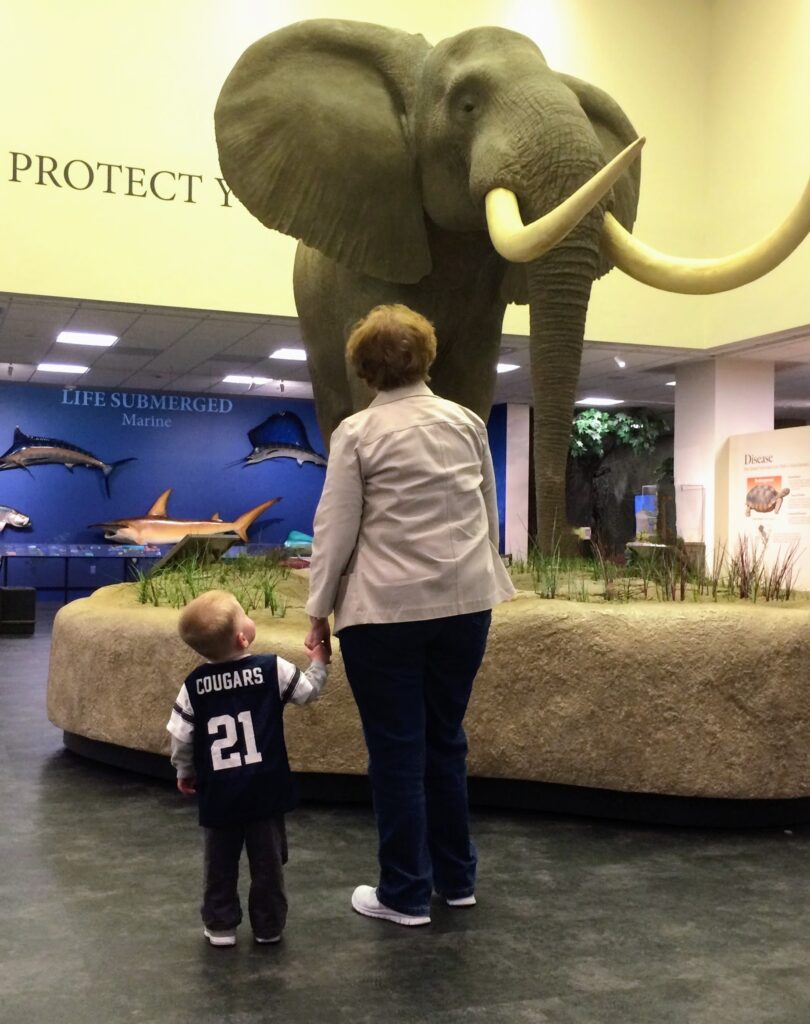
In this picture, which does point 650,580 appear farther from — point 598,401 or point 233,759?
point 598,401

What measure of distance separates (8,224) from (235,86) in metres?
4.36

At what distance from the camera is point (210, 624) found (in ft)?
8.14

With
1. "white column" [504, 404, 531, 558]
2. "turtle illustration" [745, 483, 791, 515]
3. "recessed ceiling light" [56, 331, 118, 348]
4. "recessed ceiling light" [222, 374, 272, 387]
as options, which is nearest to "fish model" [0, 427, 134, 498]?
"recessed ceiling light" [222, 374, 272, 387]

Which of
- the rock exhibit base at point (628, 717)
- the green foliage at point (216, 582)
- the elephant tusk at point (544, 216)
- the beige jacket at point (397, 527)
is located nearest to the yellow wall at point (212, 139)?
the green foliage at point (216, 582)

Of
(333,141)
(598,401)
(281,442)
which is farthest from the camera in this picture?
(598,401)

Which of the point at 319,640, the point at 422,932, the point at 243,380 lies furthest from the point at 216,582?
the point at 243,380

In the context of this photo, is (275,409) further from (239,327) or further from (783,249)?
(783,249)

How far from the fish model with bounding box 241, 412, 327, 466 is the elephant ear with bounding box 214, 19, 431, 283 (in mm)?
10315

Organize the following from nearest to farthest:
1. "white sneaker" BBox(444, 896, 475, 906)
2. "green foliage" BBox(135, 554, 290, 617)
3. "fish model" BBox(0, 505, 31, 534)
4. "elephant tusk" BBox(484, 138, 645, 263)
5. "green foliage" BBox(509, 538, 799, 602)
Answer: "white sneaker" BBox(444, 896, 475, 906)
"elephant tusk" BBox(484, 138, 645, 263)
"green foliage" BBox(509, 538, 799, 602)
"green foliage" BBox(135, 554, 290, 617)
"fish model" BBox(0, 505, 31, 534)

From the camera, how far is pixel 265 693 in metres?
2.54

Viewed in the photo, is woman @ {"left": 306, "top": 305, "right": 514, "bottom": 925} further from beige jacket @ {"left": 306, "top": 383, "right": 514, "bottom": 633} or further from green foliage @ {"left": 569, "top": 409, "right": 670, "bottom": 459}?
green foliage @ {"left": 569, "top": 409, "right": 670, "bottom": 459}

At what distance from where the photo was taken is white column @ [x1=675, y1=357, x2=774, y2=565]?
39.2 feet

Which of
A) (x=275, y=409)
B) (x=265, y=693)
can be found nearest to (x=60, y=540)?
(x=275, y=409)

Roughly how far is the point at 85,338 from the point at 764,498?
23.3 feet
